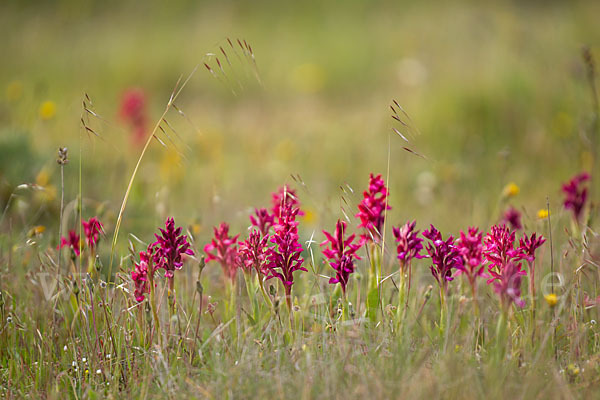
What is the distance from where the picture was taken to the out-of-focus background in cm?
369

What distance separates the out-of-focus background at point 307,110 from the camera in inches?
145

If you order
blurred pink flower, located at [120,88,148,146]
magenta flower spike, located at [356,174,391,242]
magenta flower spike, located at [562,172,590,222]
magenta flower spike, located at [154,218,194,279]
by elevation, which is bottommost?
magenta flower spike, located at [154,218,194,279]

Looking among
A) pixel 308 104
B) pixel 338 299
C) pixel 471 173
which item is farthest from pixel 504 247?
pixel 308 104

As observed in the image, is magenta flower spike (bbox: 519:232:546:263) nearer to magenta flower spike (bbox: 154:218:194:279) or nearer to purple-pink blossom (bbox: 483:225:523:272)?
purple-pink blossom (bbox: 483:225:523:272)

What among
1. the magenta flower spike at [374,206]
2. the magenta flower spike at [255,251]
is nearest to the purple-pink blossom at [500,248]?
the magenta flower spike at [374,206]

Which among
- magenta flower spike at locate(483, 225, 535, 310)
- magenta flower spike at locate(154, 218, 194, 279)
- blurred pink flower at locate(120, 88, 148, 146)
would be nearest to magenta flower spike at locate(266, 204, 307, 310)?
magenta flower spike at locate(154, 218, 194, 279)

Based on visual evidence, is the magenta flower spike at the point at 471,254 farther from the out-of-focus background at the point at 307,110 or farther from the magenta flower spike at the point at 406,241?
the out-of-focus background at the point at 307,110

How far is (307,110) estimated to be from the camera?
6.89m

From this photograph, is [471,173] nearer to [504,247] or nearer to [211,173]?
[211,173]

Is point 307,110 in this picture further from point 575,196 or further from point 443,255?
point 443,255

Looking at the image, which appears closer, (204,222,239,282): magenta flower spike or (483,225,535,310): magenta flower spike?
(483,225,535,310): magenta flower spike

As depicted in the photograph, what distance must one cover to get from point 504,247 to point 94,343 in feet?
4.42

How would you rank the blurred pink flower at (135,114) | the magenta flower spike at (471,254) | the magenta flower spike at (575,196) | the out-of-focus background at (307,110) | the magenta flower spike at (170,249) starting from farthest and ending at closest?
the blurred pink flower at (135,114) < the out-of-focus background at (307,110) < the magenta flower spike at (575,196) < the magenta flower spike at (170,249) < the magenta flower spike at (471,254)

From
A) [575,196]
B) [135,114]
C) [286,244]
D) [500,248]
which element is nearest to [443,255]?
[500,248]
